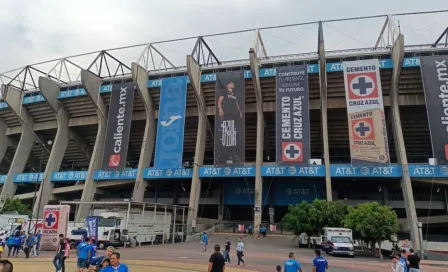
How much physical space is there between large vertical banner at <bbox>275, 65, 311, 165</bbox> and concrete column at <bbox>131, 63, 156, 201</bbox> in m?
16.8

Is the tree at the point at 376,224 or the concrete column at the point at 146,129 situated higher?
the concrete column at the point at 146,129

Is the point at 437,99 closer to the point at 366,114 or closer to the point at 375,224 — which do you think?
the point at 366,114

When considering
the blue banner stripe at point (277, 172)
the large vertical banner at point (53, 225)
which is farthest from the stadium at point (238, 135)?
the large vertical banner at point (53, 225)

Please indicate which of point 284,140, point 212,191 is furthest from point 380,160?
point 212,191

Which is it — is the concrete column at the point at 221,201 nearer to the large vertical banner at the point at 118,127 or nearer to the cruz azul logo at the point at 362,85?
the large vertical banner at the point at 118,127

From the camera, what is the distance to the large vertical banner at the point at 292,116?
37.3 m

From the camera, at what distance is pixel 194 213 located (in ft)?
135

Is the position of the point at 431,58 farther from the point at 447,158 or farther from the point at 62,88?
the point at 62,88

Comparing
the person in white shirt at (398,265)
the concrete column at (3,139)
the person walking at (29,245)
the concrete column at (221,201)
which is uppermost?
the concrete column at (3,139)

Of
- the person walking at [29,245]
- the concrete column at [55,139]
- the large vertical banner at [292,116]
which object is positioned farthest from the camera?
the concrete column at [55,139]

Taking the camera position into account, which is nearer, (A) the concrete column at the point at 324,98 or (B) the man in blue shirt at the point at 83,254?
(B) the man in blue shirt at the point at 83,254

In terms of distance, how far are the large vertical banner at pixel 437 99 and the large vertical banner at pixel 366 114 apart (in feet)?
14.3

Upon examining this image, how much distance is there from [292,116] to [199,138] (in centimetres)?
1182

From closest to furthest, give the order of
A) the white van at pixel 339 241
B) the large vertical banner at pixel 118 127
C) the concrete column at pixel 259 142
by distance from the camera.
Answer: the white van at pixel 339 241
the concrete column at pixel 259 142
the large vertical banner at pixel 118 127
